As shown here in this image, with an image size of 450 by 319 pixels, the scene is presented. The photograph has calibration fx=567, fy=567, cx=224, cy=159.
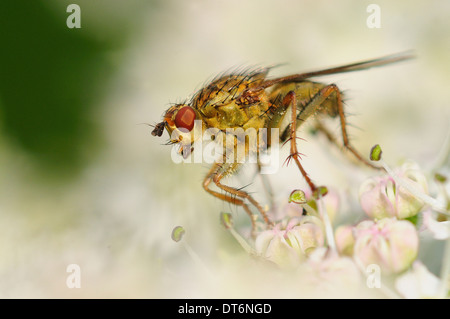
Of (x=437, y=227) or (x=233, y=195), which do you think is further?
(x=233, y=195)

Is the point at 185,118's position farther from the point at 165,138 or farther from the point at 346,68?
the point at 165,138

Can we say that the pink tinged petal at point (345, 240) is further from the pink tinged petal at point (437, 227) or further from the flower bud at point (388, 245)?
the pink tinged petal at point (437, 227)

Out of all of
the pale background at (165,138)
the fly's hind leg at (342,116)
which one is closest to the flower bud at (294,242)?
the pale background at (165,138)

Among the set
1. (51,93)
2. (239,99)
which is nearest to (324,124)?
(239,99)

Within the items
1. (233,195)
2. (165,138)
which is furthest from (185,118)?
(165,138)

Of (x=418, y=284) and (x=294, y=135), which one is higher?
(x=294, y=135)

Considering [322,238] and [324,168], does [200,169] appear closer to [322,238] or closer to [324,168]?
[324,168]

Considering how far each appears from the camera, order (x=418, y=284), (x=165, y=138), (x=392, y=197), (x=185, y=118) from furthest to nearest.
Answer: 1. (x=165, y=138)
2. (x=185, y=118)
3. (x=392, y=197)
4. (x=418, y=284)
